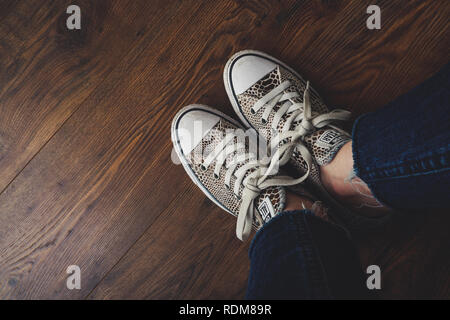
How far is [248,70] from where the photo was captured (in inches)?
27.3

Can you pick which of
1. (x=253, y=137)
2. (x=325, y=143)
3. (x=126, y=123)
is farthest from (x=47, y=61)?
(x=325, y=143)

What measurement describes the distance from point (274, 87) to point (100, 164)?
1.54 ft

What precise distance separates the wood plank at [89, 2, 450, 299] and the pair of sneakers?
0.06 meters

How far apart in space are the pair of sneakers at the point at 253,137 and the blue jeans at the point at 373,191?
5.4 inches

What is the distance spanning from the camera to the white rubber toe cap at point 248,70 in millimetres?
693

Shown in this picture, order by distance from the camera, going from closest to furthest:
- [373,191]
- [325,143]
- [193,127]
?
[373,191], [325,143], [193,127]

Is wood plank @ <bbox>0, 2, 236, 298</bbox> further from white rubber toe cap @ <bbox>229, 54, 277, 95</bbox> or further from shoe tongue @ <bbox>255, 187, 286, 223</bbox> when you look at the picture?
shoe tongue @ <bbox>255, 187, 286, 223</bbox>

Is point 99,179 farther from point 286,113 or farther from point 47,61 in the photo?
point 286,113

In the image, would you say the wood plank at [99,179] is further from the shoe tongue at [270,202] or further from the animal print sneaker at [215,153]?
the shoe tongue at [270,202]

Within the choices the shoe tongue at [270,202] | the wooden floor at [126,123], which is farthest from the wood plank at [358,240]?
the shoe tongue at [270,202]

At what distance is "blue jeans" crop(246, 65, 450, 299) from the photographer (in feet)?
1.26

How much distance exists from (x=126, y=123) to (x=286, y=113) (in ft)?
1.29

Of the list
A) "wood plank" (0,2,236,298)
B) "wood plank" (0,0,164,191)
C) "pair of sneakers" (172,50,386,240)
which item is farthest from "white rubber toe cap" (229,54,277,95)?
"wood plank" (0,0,164,191)

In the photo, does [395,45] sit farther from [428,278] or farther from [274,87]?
[428,278]
